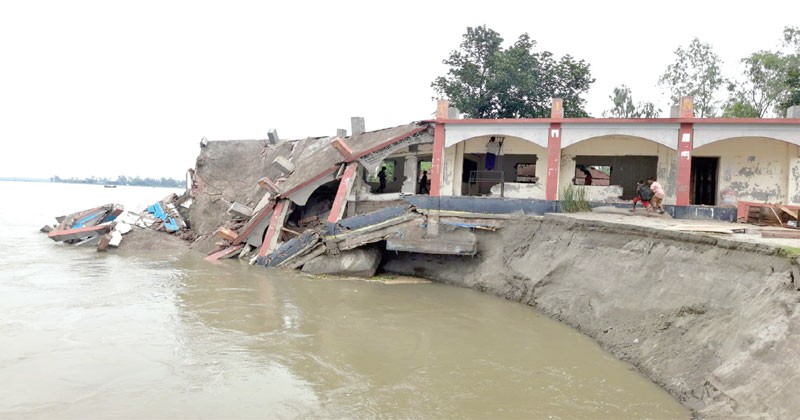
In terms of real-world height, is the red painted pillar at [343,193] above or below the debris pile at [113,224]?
above

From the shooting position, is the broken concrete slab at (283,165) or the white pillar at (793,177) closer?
the white pillar at (793,177)

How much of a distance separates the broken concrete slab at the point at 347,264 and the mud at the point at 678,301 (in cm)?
339

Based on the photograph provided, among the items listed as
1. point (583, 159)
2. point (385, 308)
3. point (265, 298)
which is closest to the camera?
point (385, 308)

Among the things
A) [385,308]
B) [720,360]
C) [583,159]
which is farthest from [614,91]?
[720,360]

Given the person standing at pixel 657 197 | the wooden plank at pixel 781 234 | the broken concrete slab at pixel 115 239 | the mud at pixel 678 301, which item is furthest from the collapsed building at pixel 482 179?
the wooden plank at pixel 781 234

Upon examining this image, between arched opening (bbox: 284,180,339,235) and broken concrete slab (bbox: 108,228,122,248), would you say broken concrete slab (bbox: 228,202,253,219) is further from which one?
broken concrete slab (bbox: 108,228,122,248)

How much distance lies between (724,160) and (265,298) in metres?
14.4

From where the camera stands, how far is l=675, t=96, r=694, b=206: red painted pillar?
1416 centimetres

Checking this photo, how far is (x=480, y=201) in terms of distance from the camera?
14844 millimetres

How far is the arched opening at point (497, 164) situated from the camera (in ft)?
53.3

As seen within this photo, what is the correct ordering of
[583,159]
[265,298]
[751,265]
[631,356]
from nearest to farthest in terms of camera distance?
A: [751,265]
[631,356]
[265,298]
[583,159]

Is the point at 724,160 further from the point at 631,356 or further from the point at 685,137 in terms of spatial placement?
the point at 631,356

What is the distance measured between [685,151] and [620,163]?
3.20 meters

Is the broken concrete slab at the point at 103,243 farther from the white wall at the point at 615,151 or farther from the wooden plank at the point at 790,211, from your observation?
the wooden plank at the point at 790,211
